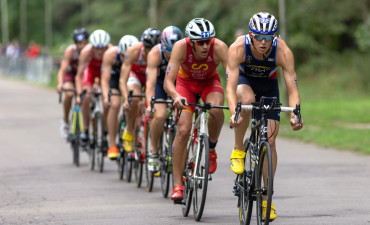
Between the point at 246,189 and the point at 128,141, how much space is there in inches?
181

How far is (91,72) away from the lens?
14844 millimetres

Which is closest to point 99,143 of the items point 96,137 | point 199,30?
point 96,137

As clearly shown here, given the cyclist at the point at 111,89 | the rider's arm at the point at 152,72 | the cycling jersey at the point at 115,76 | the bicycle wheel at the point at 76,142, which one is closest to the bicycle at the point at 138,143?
the cyclist at the point at 111,89

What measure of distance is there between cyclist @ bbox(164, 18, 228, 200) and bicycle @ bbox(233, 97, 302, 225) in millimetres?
1115

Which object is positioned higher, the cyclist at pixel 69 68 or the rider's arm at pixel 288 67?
the cyclist at pixel 69 68

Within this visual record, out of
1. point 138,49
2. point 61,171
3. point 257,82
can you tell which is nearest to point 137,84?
point 138,49

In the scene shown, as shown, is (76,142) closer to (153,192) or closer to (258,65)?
(153,192)

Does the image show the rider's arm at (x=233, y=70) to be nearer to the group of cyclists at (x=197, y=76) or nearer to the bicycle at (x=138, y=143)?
the group of cyclists at (x=197, y=76)

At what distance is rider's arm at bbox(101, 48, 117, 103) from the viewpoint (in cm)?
1330

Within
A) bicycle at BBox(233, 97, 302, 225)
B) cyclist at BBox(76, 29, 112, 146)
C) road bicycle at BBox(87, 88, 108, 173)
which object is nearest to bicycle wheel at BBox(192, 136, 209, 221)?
bicycle at BBox(233, 97, 302, 225)

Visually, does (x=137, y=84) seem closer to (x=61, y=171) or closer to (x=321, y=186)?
(x=61, y=171)

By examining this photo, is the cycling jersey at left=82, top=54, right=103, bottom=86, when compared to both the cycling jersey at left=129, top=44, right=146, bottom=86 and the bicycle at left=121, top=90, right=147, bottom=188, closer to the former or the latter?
the cycling jersey at left=129, top=44, right=146, bottom=86

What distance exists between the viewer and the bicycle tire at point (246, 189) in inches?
324

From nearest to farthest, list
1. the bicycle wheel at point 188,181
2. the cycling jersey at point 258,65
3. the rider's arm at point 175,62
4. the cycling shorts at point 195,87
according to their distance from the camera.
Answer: the cycling jersey at point 258,65, the bicycle wheel at point 188,181, the rider's arm at point 175,62, the cycling shorts at point 195,87
